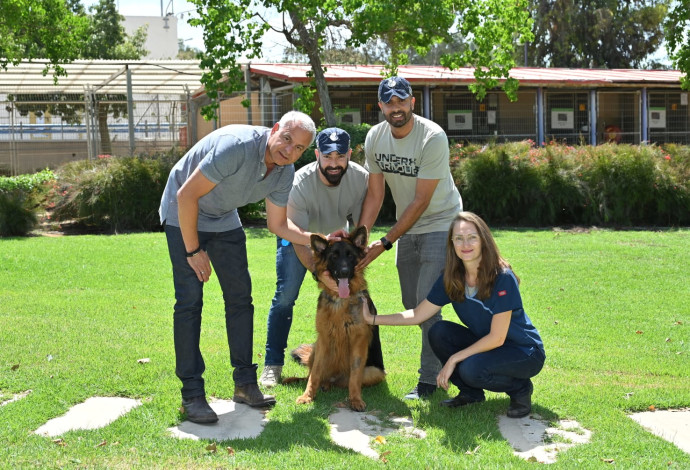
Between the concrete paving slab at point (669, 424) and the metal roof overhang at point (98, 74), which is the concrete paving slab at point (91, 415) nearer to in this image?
the concrete paving slab at point (669, 424)

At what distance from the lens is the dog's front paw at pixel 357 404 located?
5.24 meters

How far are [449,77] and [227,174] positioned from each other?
2115 centimetres

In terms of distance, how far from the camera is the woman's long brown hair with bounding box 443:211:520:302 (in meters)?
4.92

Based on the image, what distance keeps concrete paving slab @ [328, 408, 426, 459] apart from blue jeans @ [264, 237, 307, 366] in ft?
3.25

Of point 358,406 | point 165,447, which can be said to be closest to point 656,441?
point 358,406

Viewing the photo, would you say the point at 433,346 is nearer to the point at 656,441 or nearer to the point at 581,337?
the point at 656,441

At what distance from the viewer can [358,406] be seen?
5242 millimetres

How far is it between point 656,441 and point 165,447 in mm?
3068

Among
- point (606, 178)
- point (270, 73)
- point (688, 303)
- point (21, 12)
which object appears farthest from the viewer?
point (270, 73)

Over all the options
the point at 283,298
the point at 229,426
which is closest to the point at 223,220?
the point at 283,298

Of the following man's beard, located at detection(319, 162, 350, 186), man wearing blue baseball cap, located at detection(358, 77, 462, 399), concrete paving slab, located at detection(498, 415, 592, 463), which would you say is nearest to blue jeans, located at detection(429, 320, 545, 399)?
concrete paving slab, located at detection(498, 415, 592, 463)

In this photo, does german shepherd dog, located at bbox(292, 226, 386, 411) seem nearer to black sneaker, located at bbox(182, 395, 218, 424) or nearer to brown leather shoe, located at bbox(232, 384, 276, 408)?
brown leather shoe, located at bbox(232, 384, 276, 408)

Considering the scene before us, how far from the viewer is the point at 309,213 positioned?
5.83 meters

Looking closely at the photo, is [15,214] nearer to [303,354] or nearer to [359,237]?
[303,354]
